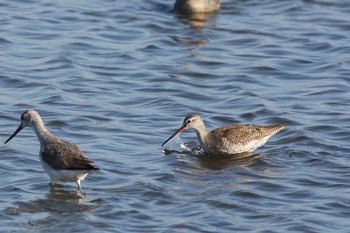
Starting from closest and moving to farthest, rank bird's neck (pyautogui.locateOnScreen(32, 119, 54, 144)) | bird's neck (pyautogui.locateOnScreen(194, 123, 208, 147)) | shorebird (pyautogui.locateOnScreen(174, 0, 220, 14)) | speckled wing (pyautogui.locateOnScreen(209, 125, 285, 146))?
bird's neck (pyautogui.locateOnScreen(32, 119, 54, 144)) → speckled wing (pyautogui.locateOnScreen(209, 125, 285, 146)) → bird's neck (pyautogui.locateOnScreen(194, 123, 208, 147)) → shorebird (pyautogui.locateOnScreen(174, 0, 220, 14))

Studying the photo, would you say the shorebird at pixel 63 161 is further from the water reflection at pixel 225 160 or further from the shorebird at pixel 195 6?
the shorebird at pixel 195 6

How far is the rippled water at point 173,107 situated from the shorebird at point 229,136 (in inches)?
7.5

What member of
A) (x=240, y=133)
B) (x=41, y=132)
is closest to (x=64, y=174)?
(x=41, y=132)

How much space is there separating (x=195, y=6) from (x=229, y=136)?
750 cm

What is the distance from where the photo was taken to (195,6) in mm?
20406

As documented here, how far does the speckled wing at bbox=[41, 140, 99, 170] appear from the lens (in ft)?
37.0

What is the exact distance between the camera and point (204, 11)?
806 inches

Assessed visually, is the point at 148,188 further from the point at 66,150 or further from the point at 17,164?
the point at 17,164

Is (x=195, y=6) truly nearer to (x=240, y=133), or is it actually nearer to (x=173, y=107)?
(x=173, y=107)

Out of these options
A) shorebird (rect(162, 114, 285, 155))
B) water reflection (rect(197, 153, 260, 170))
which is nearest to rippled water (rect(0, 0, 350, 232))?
water reflection (rect(197, 153, 260, 170))

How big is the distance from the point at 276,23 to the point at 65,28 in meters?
4.25

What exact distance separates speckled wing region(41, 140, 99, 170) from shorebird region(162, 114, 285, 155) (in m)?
1.97

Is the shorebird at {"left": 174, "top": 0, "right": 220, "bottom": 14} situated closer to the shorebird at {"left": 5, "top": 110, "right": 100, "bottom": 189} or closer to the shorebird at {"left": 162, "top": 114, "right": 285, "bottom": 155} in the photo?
the shorebird at {"left": 162, "top": 114, "right": 285, "bottom": 155}

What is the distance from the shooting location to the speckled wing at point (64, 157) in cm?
1128
